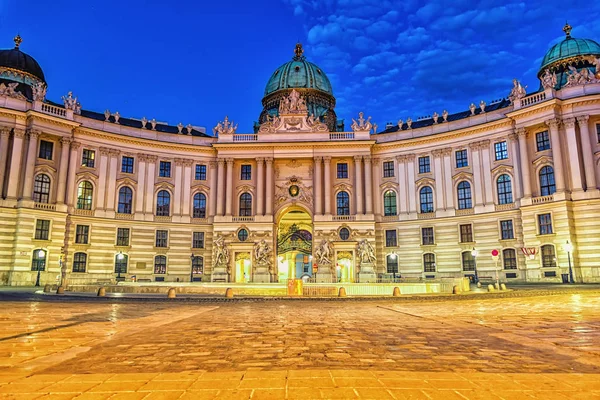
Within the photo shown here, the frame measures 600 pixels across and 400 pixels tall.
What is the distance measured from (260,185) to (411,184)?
19.2 m

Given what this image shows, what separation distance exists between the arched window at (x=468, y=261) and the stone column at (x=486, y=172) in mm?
6229

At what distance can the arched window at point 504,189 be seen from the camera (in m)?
46.1

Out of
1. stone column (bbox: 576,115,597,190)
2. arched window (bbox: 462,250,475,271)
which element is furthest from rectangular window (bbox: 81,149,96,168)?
stone column (bbox: 576,115,597,190)

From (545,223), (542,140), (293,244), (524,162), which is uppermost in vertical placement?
(542,140)

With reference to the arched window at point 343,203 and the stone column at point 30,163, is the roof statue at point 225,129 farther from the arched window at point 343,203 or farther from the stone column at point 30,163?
the stone column at point 30,163

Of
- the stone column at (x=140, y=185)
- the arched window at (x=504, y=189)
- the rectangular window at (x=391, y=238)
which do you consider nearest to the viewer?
the arched window at (x=504, y=189)

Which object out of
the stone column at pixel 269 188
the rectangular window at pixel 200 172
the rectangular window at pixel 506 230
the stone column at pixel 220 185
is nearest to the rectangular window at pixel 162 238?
the stone column at pixel 220 185

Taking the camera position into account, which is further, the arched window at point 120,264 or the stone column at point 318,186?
the stone column at point 318,186

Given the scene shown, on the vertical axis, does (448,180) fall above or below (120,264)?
above

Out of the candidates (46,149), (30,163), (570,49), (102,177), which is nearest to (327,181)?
(102,177)

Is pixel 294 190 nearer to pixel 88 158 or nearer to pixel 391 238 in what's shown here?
pixel 391 238

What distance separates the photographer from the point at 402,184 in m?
52.1

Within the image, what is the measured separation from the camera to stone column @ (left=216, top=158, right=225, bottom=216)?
52.1m

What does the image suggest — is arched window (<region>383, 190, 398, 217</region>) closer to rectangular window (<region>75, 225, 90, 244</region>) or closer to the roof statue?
the roof statue
